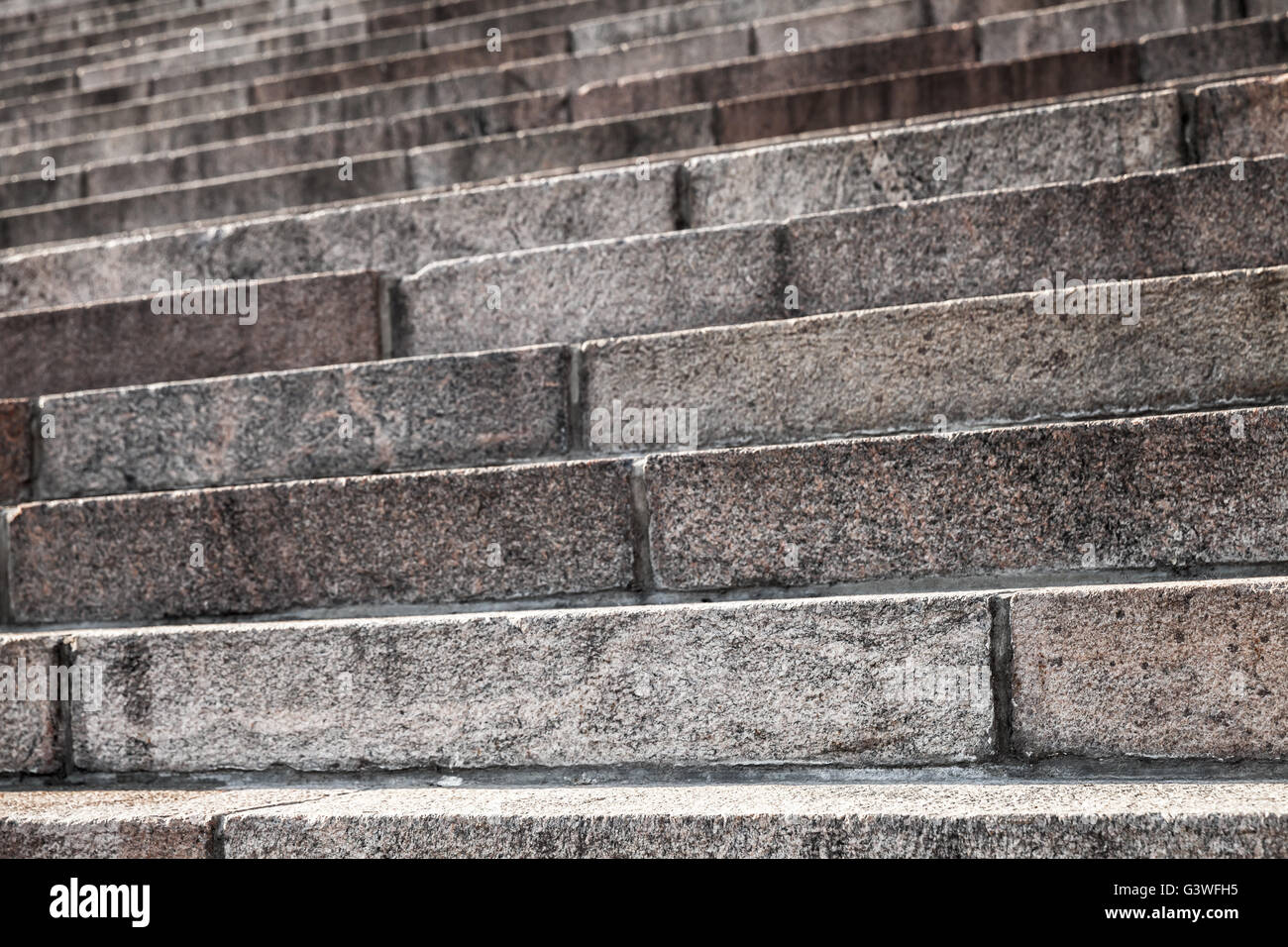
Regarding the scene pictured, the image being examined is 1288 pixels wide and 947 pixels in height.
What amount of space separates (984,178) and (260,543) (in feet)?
8.14

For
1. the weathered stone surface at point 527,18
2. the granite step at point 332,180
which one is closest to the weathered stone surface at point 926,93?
the granite step at point 332,180

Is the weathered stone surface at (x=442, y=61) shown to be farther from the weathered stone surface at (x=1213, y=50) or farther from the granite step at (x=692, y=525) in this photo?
the granite step at (x=692, y=525)

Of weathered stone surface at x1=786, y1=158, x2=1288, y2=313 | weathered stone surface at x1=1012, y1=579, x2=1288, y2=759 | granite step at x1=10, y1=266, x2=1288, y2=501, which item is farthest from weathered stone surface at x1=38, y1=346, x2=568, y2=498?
weathered stone surface at x1=1012, y1=579, x2=1288, y2=759

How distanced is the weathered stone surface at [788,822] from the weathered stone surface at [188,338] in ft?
5.62

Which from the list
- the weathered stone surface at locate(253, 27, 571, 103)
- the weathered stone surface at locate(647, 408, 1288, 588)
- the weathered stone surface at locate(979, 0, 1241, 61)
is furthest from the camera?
the weathered stone surface at locate(253, 27, 571, 103)

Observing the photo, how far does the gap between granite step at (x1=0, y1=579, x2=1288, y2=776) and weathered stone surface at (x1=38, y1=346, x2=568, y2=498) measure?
596 mm

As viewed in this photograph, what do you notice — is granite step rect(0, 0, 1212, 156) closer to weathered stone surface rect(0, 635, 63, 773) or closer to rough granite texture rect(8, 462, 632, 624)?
rough granite texture rect(8, 462, 632, 624)

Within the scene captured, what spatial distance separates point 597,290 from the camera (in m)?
3.63

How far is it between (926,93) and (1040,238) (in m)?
1.55

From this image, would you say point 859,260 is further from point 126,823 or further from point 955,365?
point 126,823

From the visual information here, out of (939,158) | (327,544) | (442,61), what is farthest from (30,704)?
(442,61)

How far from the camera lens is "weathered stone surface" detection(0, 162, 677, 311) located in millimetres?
4102
